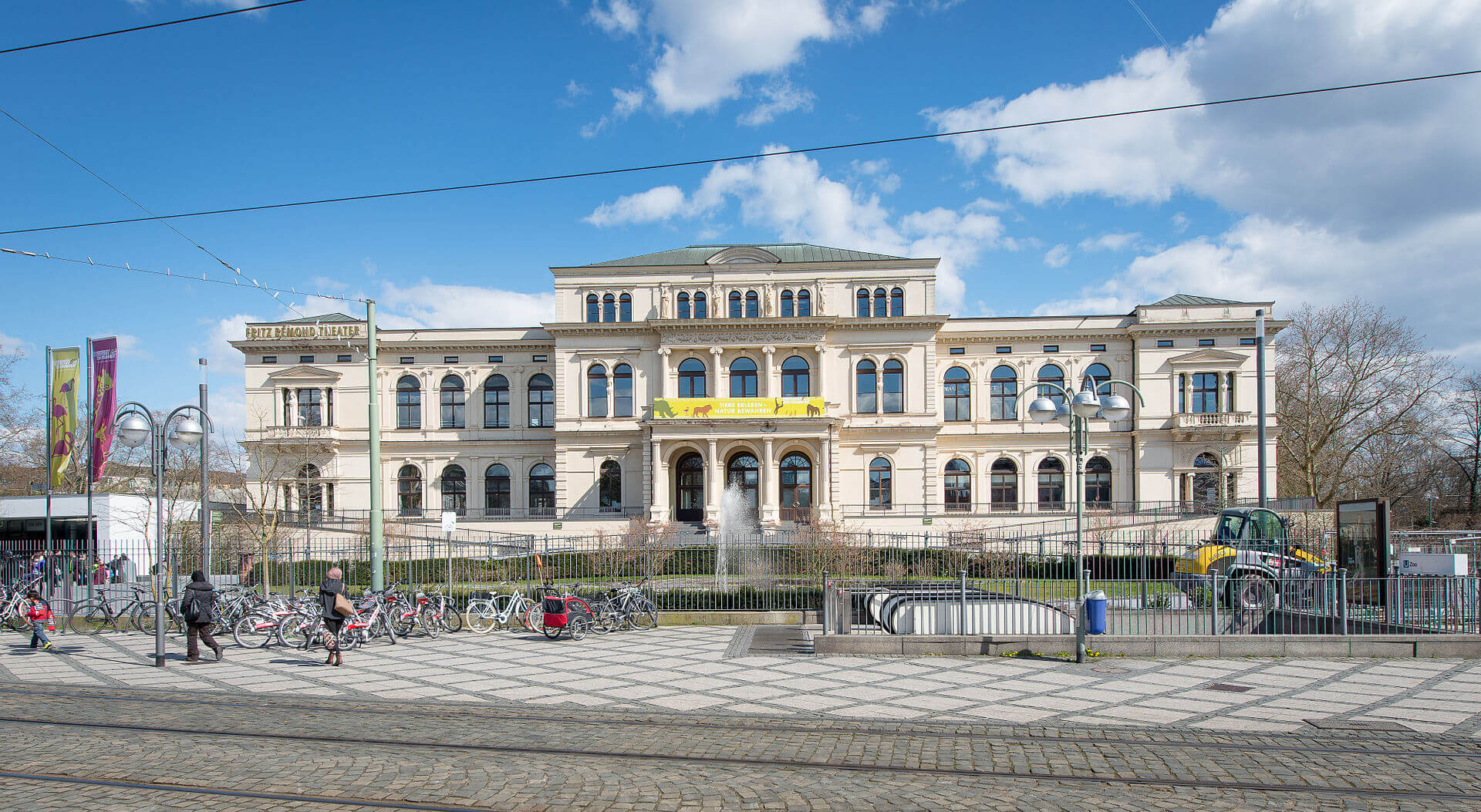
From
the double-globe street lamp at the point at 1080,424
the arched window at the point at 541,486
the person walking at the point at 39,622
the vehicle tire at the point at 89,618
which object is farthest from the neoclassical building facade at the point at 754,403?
the person walking at the point at 39,622

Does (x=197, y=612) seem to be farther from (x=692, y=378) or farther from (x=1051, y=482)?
(x=1051, y=482)

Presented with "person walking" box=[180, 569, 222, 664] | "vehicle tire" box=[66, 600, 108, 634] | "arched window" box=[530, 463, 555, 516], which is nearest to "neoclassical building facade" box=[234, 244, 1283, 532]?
"arched window" box=[530, 463, 555, 516]

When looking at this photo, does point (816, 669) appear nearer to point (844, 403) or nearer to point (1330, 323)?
point (844, 403)

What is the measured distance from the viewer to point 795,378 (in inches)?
1850

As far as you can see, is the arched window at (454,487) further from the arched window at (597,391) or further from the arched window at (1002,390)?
the arched window at (1002,390)

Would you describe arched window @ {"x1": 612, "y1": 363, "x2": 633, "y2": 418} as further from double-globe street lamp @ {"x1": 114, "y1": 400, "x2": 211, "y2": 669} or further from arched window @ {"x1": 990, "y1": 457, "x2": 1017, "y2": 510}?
double-globe street lamp @ {"x1": 114, "y1": 400, "x2": 211, "y2": 669}

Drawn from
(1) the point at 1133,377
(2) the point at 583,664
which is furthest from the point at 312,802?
(1) the point at 1133,377

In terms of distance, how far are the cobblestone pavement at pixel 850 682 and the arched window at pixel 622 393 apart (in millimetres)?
31841

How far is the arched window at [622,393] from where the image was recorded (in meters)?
47.5

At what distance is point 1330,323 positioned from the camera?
48.2 meters

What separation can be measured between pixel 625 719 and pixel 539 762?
1952mm

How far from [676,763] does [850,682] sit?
15.1 ft

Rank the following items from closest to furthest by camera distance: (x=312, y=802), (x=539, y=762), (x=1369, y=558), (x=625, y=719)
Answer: (x=312, y=802) < (x=539, y=762) < (x=625, y=719) < (x=1369, y=558)

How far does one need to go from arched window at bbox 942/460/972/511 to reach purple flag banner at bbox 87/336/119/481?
38664 millimetres
